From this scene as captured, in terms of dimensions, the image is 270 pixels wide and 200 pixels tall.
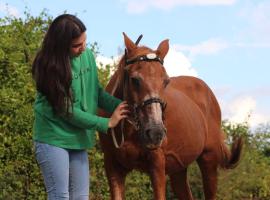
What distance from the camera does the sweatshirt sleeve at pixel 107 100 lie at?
549 cm

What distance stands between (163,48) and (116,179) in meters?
1.28

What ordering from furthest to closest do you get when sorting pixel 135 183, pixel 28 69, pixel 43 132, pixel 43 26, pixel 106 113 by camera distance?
pixel 43 26
pixel 135 183
pixel 28 69
pixel 106 113
pixel 43 132

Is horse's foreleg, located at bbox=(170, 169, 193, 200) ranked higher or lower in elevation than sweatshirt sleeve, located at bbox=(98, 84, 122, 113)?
lower

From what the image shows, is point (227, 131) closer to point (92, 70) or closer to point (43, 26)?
point (43, 26)

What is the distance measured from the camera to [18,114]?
8945 mm

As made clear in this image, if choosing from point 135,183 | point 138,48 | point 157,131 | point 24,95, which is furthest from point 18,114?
point 157,131

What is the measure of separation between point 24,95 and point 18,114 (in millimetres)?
395

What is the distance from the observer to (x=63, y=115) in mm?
4820

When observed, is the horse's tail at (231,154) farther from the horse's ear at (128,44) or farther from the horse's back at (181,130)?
the horse's ear at (128,44)

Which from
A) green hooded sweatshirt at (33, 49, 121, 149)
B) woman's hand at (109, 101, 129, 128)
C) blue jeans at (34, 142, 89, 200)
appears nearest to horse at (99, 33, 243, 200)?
woman's hand at (109, 101, 129, 128)

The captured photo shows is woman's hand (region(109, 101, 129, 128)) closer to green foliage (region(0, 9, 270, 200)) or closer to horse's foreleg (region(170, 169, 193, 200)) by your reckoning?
horse's foreleg (region(170, 169, 193, 200))

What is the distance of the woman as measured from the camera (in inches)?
189

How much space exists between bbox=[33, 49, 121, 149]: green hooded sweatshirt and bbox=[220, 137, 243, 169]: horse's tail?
3.59 meters

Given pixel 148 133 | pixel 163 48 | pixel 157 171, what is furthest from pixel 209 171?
pixel 148 133
